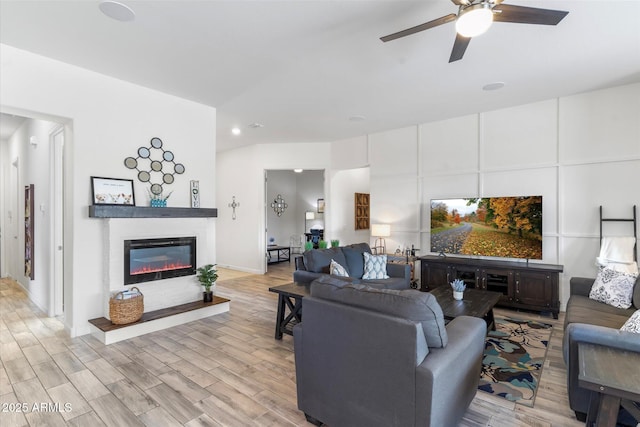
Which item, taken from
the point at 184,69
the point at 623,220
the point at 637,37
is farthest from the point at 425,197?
the point at 184,69

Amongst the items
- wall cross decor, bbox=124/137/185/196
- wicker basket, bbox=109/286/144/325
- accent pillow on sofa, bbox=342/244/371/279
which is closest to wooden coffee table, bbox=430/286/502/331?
accent pillow on sofa, bbox=342/244/371/279

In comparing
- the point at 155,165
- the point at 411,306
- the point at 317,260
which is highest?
the point at 155,165

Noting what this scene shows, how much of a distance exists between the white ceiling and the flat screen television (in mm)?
1522

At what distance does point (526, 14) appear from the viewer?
2.08 m

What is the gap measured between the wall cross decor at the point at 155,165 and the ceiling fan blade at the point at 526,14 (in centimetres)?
393

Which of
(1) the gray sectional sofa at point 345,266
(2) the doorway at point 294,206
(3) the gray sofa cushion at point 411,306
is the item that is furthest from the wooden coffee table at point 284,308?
(2) the doorway at point 294,206

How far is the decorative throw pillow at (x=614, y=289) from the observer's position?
3049 millimetres

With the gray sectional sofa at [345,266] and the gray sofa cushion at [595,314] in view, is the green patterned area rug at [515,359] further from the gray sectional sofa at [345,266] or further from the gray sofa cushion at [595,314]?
the gray sectional sofa at [345,266]

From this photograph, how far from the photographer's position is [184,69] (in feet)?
11.6

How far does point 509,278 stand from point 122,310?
4950 mm

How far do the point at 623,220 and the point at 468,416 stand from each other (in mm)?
3629

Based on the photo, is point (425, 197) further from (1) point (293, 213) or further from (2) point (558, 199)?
(1) point (293, 213)

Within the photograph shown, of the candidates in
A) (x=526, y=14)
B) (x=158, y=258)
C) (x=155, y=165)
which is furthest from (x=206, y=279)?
(x=526, y=14)

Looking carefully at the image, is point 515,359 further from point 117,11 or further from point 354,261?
point 117,11
